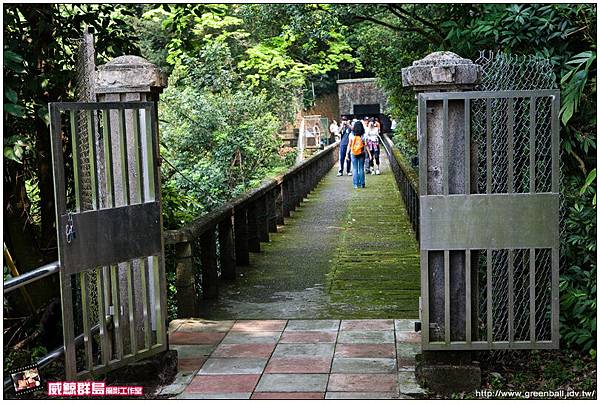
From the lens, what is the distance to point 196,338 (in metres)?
A: 6.47

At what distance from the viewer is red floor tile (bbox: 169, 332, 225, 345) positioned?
637 centimetres

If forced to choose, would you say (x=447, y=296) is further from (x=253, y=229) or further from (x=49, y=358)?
(x=253, y=229)

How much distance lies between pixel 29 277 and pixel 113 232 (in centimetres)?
59

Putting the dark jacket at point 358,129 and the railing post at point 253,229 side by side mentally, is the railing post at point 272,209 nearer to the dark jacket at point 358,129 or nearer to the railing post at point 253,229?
the railing post at point 253,229

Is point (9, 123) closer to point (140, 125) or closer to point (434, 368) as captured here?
point (140, 125)

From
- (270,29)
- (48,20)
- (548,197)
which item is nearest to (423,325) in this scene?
(548,197)

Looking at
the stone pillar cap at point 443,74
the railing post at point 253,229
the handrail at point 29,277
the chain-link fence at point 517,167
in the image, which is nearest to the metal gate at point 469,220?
the stone pillar cap at point 443,74

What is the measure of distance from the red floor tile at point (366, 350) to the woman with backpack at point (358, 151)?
39.0 ft

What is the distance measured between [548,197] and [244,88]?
704 inches

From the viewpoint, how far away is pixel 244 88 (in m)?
22.3

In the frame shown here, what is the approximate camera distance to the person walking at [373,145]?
21891mm

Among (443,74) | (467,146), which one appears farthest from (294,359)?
(443,74)

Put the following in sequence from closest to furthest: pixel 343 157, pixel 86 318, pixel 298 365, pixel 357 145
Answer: pixel 86 318, pixel 298 365, pixel 357 145, pixel 343 157

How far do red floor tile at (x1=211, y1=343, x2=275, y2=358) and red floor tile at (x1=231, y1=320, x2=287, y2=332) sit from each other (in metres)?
0.48
